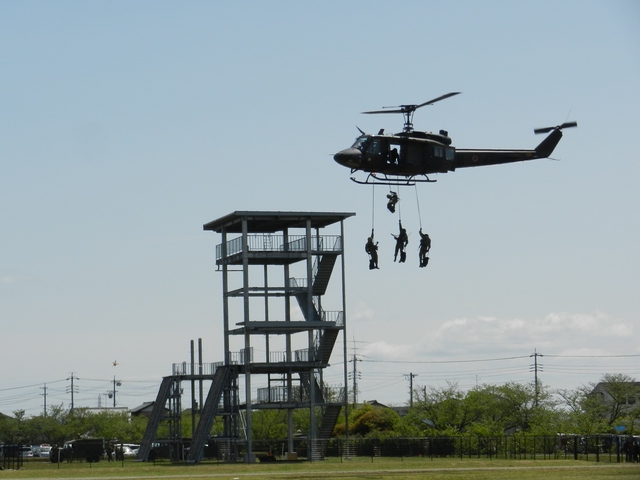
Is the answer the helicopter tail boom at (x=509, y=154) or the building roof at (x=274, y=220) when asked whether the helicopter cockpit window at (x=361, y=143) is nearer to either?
the helicopter tail boom at (x=509, y=154)

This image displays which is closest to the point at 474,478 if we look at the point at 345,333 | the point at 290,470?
the point at 290,470

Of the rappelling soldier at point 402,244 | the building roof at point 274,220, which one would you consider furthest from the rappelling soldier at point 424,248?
the building roof at point 274,220

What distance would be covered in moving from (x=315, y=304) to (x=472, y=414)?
3475 centimetres

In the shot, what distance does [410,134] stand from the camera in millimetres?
52938

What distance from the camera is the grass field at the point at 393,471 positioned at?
55281mm

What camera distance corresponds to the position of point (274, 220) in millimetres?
81812

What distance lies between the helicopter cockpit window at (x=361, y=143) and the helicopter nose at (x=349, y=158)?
24 centimetres

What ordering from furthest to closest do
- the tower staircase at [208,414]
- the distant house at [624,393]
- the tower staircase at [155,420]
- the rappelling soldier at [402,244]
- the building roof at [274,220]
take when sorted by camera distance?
the distant house at [624,393] < the tower staircase at [155,420] < the building roof at [274,220] < the tower staircase at [208,414] < the rappelling soldier at [402,244]

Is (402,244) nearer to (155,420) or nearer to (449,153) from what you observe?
(449,153)

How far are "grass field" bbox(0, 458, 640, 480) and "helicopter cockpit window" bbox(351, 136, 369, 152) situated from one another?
14.9 m

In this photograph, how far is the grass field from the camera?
55.3 meters

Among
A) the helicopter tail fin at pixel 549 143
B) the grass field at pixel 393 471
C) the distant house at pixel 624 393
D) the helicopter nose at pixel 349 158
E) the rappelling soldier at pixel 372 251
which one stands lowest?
the grass field at pixel 393 471

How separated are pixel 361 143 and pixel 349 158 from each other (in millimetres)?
1076

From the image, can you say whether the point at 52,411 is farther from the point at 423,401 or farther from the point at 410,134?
the point at 410,134
